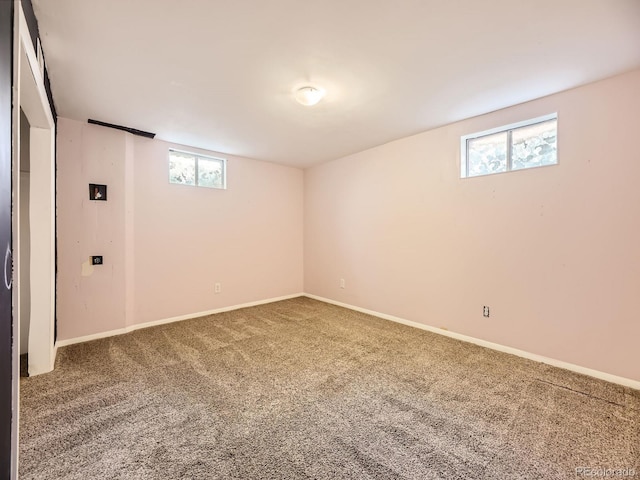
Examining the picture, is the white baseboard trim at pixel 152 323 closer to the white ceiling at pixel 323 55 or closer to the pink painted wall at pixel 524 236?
the pink painted wall at pixel 524 236

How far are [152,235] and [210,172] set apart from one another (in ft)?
4.13

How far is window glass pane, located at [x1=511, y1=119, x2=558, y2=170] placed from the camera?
265 cm

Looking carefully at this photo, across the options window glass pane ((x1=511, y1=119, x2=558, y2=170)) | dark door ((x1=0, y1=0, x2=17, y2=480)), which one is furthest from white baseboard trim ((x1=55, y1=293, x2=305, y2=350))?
window glass pane ((x1=511, y1=119, x2=558, y2=170))

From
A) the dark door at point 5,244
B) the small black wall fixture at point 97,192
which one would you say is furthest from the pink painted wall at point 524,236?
the dark door at point 5,244

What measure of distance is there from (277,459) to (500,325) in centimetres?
254

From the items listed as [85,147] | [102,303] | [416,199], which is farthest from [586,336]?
[85,147]

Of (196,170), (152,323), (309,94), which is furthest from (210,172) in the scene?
(309,94)

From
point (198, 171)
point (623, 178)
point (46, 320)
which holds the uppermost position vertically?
point (198, 171)

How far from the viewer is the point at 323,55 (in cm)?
202

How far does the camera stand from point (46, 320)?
242 cm

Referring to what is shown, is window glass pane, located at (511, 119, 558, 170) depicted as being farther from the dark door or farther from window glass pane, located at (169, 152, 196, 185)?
window glass pane, located at (169, 152, 196, 185)

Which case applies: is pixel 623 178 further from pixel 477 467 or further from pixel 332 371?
pixel 332 371

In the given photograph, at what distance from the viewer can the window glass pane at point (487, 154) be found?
2.98m

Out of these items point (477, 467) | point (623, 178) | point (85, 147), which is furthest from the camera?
point (85, 147)
